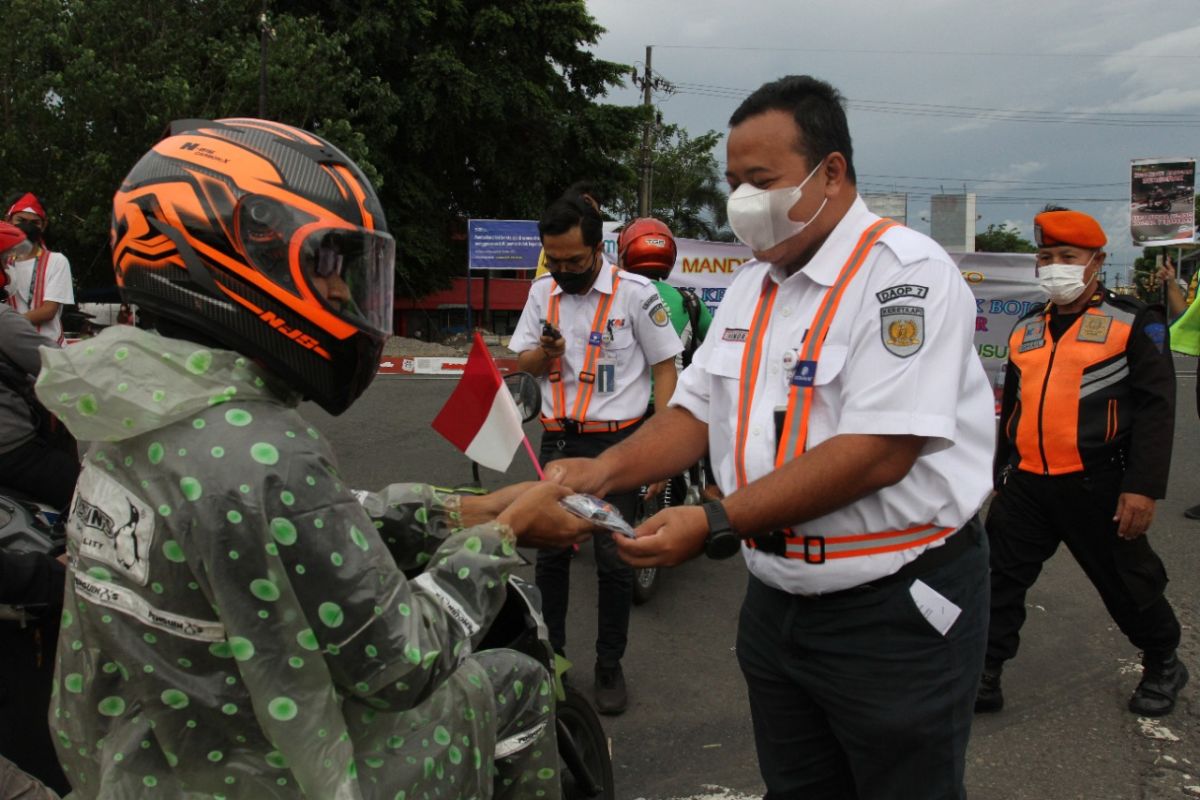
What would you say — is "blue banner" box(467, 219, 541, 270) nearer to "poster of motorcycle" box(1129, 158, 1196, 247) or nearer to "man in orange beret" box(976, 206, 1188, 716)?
"poster of motorcycle" box(1129, 158, 1196, 247)

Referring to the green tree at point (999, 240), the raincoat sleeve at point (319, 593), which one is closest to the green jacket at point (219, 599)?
the raincoat sleeve at point (319, 593)

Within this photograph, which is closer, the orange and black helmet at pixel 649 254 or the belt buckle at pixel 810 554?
the belt buckle at pixel 810 554

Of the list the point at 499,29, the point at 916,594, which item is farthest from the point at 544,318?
the point at 499,29

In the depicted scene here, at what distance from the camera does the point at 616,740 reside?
3.71 m

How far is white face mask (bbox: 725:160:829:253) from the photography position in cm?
204

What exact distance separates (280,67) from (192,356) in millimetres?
22573

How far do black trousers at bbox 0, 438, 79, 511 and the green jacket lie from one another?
2.60m

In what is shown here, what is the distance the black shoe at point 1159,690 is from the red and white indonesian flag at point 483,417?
2.94 meters

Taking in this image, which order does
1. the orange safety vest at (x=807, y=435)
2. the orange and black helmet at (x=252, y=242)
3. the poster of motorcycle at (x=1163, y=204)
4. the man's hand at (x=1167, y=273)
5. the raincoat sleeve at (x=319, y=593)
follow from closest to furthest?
the raincoat sleeve at (x=319, y=593) < the orange and black helmet at (x=252, y=242) < the orange safety vest at (x=807, y=435) < the man's hand at (x=1167, y=273) < the poster of motorcycle at (x=1163, y=204)

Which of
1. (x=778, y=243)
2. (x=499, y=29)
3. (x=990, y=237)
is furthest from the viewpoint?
(x=990, y=237)

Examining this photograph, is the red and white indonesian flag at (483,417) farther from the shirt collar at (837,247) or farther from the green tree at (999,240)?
the green tree at (999,240)

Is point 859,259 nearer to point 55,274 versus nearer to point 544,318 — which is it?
point 544,318

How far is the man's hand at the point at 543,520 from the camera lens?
186 centimetres

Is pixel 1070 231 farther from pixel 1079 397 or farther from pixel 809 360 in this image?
pixel 809 360
